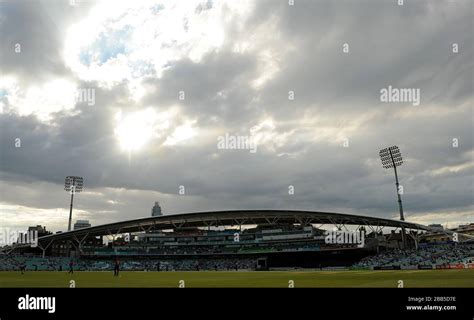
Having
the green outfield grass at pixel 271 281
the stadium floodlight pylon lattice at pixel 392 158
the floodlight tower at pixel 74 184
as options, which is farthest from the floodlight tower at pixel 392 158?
the floodlight tower at pixel 74 184

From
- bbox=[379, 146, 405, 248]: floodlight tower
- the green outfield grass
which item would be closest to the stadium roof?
Answer: bbox=[379, 146, 405, 248]: floodlight tower

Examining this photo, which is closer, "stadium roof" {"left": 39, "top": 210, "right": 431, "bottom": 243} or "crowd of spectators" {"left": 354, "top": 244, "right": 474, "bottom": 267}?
"crowd of spectators" {"left": 354, "top": 244, "right": 474, "bottom": 267}

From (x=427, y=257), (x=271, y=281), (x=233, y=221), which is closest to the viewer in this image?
(x=271, y=281)

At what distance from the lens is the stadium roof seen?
8762 centimetres

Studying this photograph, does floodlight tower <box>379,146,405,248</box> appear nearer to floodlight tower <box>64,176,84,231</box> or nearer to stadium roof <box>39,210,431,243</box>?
stadium roof <box>39,210,431,243</box>

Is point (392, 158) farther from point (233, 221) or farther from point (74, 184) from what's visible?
point (74, 184)

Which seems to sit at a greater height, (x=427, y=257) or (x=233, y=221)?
(x=233, y=221)

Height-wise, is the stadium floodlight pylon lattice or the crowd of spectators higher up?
the stadium floodlight pylon lattice

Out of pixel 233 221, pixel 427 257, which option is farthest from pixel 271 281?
pixel 233 221

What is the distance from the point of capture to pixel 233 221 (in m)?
98.9
